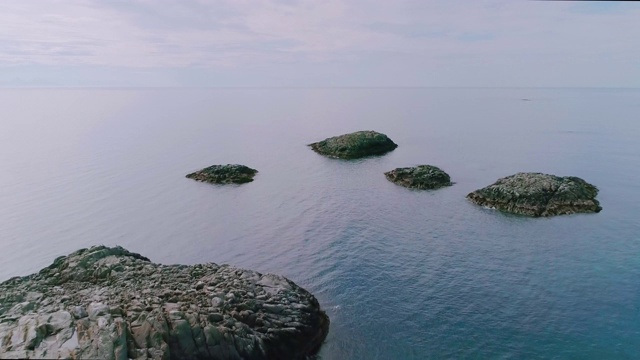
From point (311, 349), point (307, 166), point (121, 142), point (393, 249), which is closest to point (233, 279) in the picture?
point (311, 349)

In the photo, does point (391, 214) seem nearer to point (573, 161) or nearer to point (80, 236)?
point (80, 236)

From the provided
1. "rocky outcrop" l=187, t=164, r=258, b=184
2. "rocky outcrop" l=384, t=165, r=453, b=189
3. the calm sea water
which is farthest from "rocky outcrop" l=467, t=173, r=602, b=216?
"rocky outcrop" l=187, t=164, r=258, b=184

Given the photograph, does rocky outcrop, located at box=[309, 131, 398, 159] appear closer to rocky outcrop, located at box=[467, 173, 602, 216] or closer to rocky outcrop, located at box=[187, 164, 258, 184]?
rocky outcrop, located at box=[187, 164, 258, 184]

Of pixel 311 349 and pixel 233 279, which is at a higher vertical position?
pixel 233 279

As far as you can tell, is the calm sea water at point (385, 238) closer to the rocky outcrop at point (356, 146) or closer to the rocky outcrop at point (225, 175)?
the rocky outcrop at point (225, 175)

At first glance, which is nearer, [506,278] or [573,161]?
[506,278]

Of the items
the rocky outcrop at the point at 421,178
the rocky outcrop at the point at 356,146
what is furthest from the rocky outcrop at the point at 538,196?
the rocky outcrop at the point at 356,146

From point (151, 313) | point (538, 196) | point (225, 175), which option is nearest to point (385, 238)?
point (538, 196)
